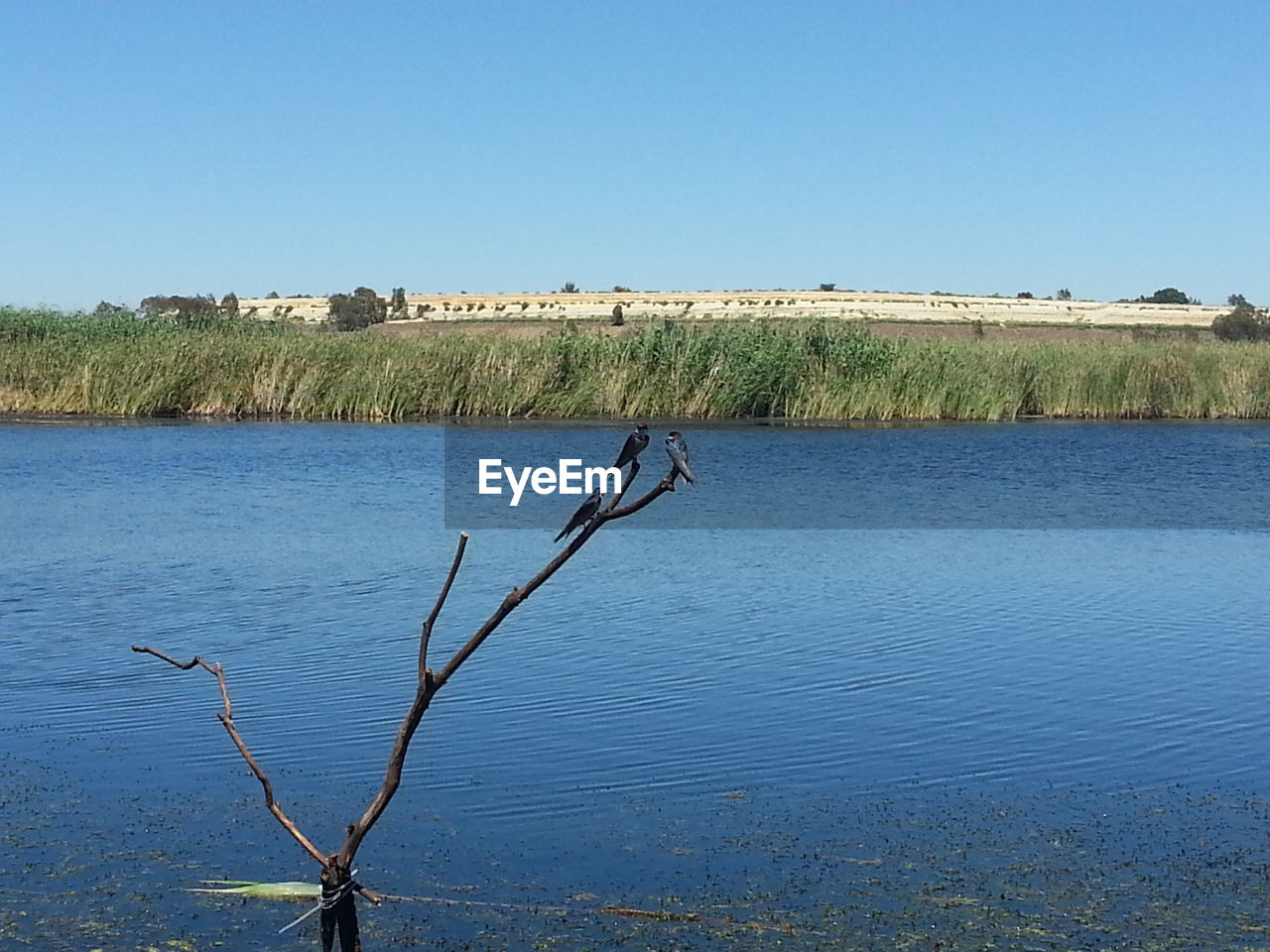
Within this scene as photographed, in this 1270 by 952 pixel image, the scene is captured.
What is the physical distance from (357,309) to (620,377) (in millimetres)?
50747

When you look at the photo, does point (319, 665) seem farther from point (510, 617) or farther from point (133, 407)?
point (133, 407)

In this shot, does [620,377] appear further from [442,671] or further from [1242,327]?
[1242,327]

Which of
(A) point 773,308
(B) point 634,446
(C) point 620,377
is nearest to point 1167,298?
(A) point 773,308

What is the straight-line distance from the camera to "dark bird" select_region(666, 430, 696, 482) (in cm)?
337

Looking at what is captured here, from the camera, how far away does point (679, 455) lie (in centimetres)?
352

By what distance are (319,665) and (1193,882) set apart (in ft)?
18.6

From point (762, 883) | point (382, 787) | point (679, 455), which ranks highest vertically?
point (679, 455)

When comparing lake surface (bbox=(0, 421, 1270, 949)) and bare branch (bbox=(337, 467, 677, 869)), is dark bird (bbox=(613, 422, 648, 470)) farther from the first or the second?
lake surface (bbox=(0, 421, 1270, 949))

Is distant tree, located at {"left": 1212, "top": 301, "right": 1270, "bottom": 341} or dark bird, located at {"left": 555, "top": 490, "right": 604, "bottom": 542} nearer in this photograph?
dark bird, located at {"left": 555, "top": 490, "right": 604, "bottom": 542}

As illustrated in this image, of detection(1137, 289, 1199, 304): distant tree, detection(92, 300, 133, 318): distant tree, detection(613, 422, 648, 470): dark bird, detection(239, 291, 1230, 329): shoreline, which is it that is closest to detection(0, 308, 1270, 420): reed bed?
detection(92, 300, 133, 318): distant tree

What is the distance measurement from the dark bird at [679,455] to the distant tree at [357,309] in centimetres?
7449

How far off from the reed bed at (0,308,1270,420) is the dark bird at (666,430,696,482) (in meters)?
29.5

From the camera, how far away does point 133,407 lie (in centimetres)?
3466

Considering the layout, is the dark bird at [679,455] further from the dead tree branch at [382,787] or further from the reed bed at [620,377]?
the reed bed at [620,377]
